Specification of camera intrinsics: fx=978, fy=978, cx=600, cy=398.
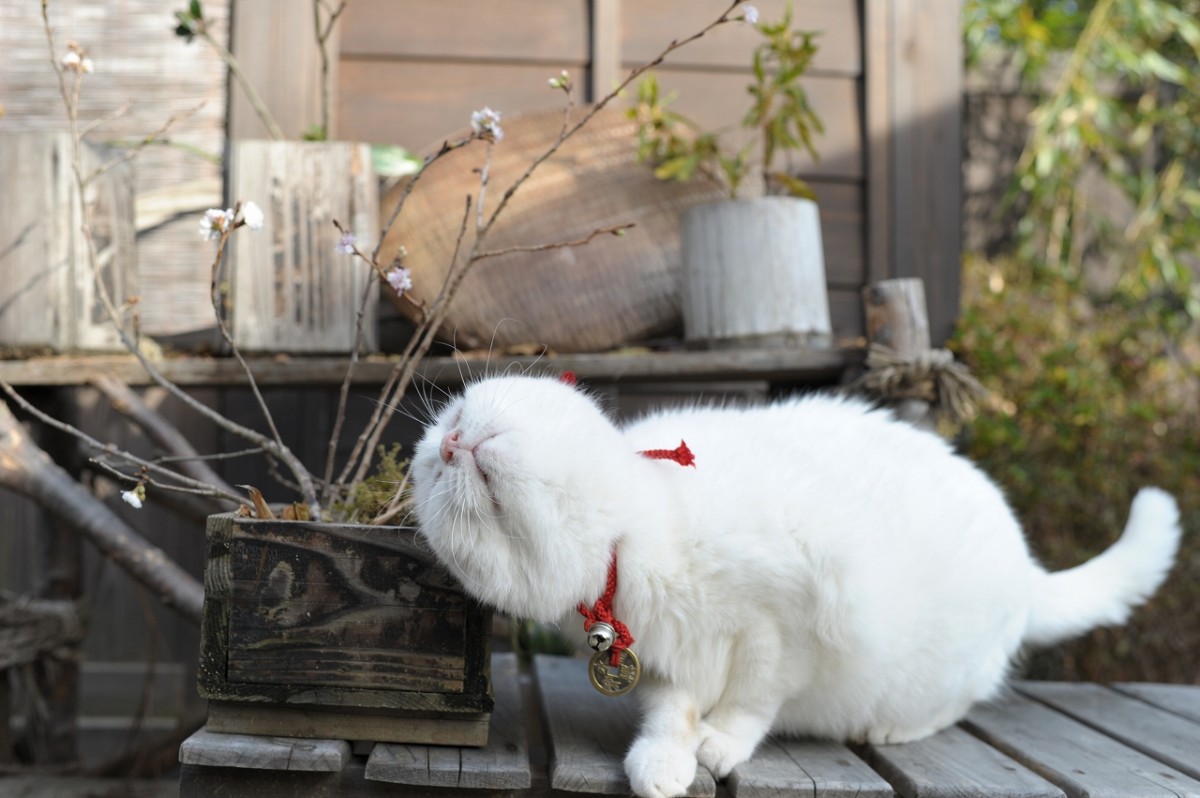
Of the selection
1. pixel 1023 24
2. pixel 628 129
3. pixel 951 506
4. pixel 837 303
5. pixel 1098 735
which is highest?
pixel 1023 24

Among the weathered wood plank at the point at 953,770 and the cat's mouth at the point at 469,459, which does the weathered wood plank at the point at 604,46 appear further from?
the weathered wood plank at the point at 953,770

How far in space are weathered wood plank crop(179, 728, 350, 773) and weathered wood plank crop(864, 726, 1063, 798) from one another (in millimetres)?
815

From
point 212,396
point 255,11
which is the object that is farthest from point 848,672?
point 255,11

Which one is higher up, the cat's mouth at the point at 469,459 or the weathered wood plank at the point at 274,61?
the weathered wood plank at the point at 274,61

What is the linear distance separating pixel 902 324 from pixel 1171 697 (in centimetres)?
98

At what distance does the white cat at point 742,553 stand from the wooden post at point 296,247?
91 cm

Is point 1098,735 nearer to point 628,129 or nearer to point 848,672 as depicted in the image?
point 848,672

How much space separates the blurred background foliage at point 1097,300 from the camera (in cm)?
298

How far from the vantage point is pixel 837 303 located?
2.94 meters

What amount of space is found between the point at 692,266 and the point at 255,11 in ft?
5.04

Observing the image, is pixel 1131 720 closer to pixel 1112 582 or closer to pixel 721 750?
pixel 1112 582

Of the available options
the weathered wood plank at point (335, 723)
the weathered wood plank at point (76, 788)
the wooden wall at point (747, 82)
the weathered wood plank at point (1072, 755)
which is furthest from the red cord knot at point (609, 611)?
the wooden wall at point (747, 82)

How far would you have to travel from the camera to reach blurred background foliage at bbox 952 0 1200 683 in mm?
2982

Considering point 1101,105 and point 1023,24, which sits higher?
point 1023,24
